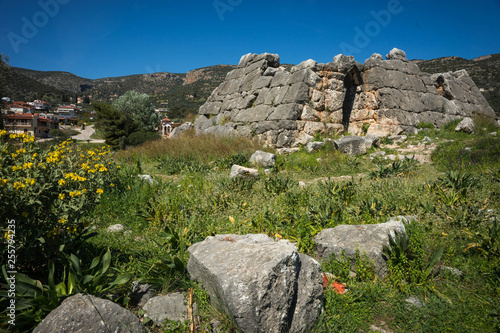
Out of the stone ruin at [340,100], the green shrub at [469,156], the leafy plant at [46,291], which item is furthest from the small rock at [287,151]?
the leafy plant at [46,291]

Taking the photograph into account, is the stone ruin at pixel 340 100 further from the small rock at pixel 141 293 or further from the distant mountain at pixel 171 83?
the distant mountain at pixel 171 83

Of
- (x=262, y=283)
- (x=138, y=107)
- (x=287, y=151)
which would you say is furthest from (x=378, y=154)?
(x=138, y=107)

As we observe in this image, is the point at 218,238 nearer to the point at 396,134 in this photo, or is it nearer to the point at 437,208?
the point at 437,208

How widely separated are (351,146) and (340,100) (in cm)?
281

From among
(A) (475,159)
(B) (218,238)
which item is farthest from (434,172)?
(B) (218,238)

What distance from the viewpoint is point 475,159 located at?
22.5 feet

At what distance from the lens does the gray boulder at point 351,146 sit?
909cm

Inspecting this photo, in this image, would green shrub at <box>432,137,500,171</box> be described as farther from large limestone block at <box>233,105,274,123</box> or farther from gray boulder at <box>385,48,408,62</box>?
large limestone block at <box>233,105,274,123</box>

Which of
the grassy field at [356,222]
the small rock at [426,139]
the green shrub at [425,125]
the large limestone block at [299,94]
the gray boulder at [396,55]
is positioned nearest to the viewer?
the grassy field at [356,222]

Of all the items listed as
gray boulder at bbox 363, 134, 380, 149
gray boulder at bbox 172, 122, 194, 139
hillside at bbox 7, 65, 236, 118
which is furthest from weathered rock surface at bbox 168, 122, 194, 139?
hillside at bbox 7, 65, 236, 118

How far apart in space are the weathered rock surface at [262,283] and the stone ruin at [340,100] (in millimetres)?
8288

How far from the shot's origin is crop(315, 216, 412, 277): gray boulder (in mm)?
2791

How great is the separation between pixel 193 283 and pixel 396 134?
10573 millimetres

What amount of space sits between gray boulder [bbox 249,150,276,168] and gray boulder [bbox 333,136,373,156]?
103 inches
